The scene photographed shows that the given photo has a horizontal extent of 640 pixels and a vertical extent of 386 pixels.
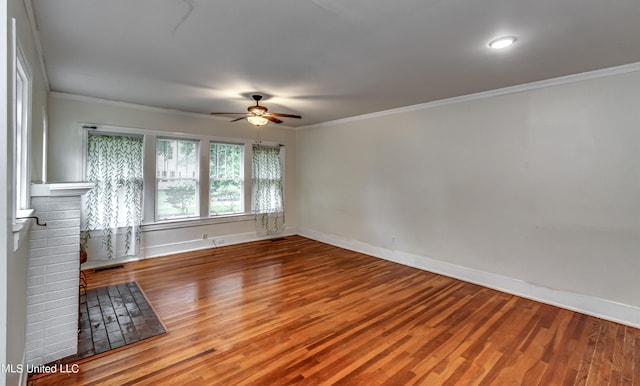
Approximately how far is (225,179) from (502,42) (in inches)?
191

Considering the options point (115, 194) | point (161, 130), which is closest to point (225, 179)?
point (161, 130)

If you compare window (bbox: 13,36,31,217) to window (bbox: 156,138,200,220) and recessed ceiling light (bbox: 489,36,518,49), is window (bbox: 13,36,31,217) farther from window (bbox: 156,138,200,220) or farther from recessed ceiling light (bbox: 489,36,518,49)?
recessed ceiling light (bbox: 489,36,518,49)

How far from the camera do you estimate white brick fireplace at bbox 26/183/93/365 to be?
6.82 ft

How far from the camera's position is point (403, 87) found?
11.6 ft

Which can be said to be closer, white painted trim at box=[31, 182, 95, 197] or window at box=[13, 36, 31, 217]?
window at box=[13, 36, 31, 217]

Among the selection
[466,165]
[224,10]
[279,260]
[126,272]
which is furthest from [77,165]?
[466,165]

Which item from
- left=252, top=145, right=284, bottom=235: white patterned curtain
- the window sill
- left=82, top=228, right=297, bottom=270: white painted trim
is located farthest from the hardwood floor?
left=252, top=145, right=284, bottom=235: white patterned curtain

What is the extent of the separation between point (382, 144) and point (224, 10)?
348 cm

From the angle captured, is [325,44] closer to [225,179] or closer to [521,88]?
[521,88]

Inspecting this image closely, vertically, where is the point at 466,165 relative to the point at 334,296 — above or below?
above

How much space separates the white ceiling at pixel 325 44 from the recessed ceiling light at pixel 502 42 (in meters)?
0.05

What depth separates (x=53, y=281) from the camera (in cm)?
217

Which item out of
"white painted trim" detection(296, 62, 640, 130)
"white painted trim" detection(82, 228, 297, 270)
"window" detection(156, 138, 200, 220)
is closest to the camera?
"white painted trim" detection(296, 62, 640, 130)

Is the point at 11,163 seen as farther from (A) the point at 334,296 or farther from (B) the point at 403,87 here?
(B) the point at 403,87
